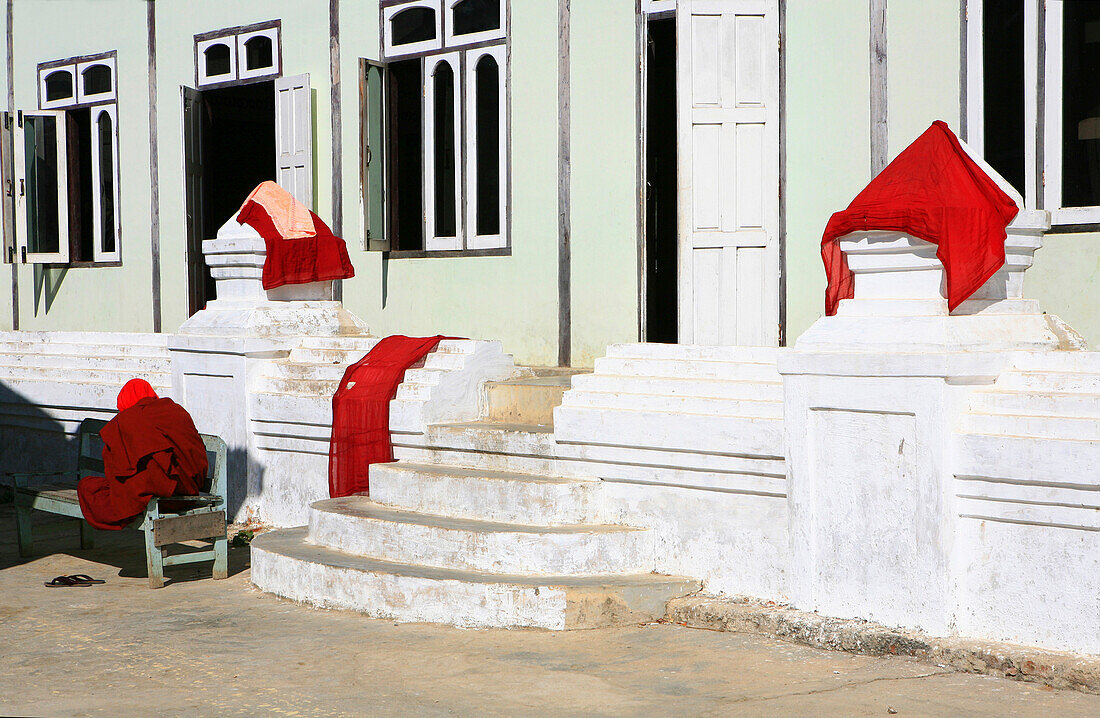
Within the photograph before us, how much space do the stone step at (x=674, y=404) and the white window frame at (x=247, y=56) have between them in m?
5.60

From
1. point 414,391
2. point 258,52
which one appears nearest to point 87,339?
point 258,52

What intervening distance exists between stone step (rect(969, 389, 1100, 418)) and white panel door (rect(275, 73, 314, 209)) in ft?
22.6

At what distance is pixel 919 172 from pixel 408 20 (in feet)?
19.0

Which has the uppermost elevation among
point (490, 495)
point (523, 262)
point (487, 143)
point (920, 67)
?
point (920, 67)

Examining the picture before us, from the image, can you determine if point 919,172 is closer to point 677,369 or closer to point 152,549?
point 677,369

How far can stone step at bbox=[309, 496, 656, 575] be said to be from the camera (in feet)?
20.1

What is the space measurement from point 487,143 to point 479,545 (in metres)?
4.63

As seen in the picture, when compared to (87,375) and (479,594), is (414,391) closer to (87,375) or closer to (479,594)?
(479,594)

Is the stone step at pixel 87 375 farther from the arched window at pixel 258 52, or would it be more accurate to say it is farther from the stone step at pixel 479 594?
the stone step at pixel 479 594

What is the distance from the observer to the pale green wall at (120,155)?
1220cm

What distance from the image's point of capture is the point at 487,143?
32.8ft

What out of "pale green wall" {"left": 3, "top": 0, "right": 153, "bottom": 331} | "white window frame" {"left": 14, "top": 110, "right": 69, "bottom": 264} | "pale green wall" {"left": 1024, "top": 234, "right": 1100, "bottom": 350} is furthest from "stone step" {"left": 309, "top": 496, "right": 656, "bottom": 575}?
"white window frame" {"left": 14, "top": 110, "right": 69, "bottom": 264}

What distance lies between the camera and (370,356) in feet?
27.1

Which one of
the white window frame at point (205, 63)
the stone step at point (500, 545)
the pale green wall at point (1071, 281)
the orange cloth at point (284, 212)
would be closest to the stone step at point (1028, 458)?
the stone step at point (500, 545)
